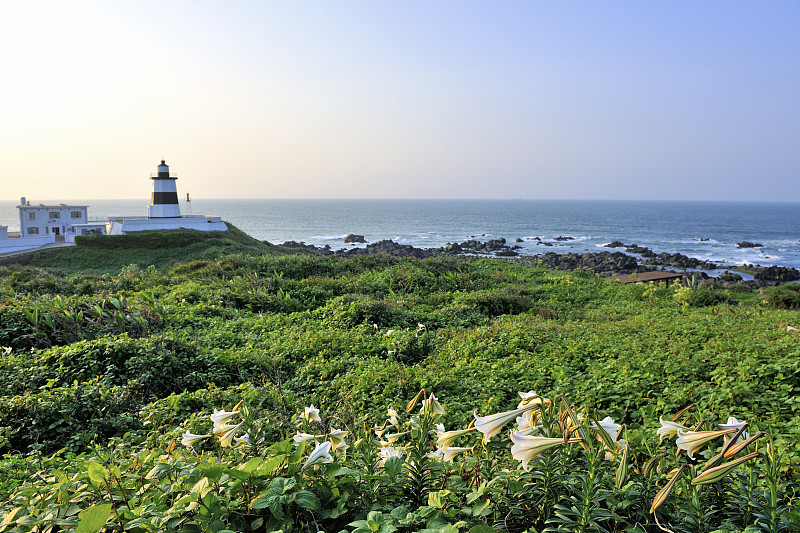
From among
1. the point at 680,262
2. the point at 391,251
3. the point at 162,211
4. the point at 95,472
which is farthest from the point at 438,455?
the point at 680,262

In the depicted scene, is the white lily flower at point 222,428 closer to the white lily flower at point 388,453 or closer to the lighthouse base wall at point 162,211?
the white lily flower at point 388,453

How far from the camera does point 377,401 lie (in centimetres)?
457

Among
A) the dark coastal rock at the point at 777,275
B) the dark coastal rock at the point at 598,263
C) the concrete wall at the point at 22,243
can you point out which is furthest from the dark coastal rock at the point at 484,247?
the concrete wall at the point at 22,243

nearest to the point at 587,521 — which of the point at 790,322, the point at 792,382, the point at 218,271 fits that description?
the point at 792,382

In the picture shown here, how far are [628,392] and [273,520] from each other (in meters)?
3.84

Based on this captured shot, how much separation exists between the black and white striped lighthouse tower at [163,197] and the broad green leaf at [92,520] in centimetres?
3656

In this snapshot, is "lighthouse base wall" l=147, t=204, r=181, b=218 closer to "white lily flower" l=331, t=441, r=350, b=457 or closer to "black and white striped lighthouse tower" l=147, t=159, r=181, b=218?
"black and white striped lighthouse tower" l=147, t=159, r=181, b=218

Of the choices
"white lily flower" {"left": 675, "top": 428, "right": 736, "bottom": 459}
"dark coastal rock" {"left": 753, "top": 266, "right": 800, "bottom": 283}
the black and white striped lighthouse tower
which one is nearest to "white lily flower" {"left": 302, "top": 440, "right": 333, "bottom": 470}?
"white lily flower" {"left": 675, "top": 428, "right": 736, "bottom": 459}

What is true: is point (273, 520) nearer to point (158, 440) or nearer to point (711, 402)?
point (158, 440)

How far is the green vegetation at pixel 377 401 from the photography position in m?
1.86

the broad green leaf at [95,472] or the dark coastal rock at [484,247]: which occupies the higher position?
the broad green leaf at [95,472]

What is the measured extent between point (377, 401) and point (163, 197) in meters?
35.0

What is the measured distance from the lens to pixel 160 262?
84.5 feet

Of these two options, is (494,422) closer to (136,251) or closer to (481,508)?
(481,508)
